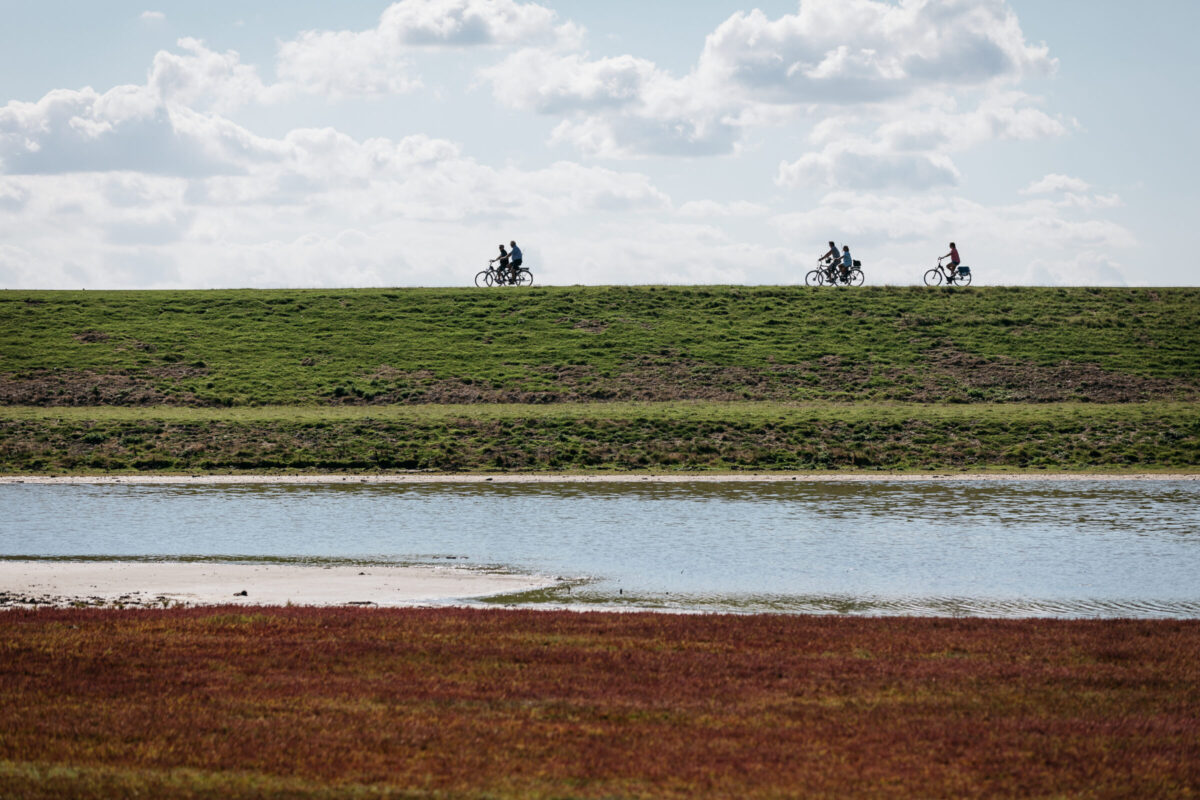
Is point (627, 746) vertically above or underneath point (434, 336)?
underneath

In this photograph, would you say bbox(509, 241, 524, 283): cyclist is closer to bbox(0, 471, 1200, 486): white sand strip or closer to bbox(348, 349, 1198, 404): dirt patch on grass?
bbox(348, 349, 1198, 404): dirt patch on grass

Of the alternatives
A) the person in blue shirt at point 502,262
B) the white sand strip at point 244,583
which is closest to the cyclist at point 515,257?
the person in blue shirt at point 502,262

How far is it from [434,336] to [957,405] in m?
26.7

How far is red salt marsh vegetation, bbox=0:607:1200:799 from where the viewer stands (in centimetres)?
976

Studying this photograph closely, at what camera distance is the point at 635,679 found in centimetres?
1313

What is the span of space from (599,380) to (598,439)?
1098 centimetres

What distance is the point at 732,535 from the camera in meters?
24.7

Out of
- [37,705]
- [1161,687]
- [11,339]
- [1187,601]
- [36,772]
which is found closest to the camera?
[36,772]

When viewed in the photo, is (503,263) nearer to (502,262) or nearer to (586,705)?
(502,262)

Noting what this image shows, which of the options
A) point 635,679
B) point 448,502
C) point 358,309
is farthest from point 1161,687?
point 358,309

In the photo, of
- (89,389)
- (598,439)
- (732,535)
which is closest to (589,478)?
(598,439)

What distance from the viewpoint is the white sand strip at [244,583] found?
18422 millimetres

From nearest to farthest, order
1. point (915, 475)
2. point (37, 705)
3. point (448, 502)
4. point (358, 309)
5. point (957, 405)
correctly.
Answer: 1. point (37, 705)
2. point (448, 502)
3. point (915, 475)
4. point (957, 405)
5. point (358, 309)

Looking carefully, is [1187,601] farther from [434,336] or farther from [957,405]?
[434,336]
